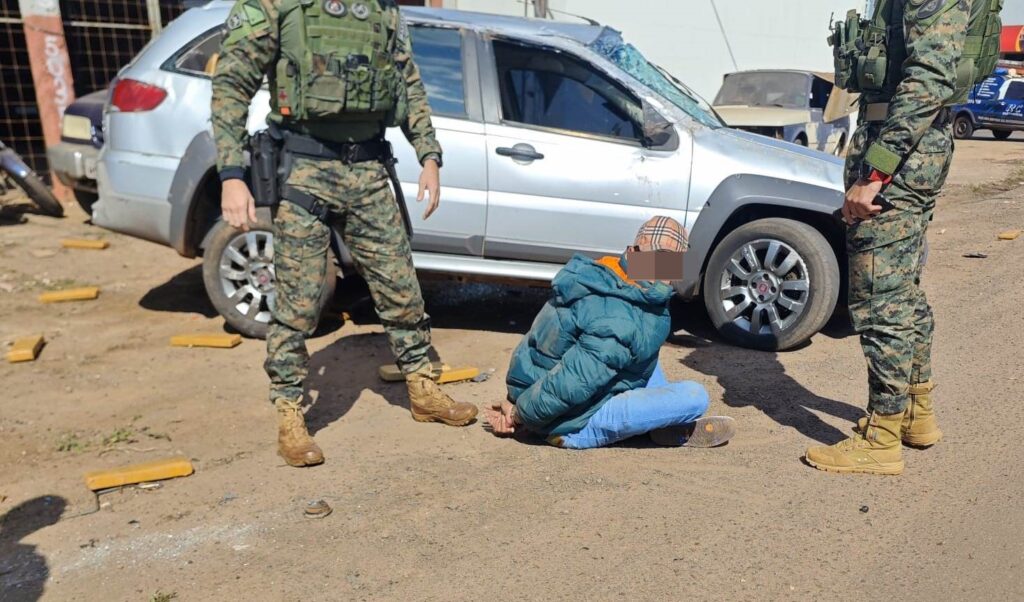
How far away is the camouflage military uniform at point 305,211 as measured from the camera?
331 centimetres

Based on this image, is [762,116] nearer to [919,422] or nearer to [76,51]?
[919,422]

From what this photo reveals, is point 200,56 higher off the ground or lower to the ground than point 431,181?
higher

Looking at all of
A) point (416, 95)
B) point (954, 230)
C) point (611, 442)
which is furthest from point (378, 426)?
point (954, 230)

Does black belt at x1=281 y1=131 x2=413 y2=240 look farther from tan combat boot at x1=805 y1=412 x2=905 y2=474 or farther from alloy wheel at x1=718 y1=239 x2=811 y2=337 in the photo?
alloy wheel at x1=718 y1=239 x2=811 y2=337

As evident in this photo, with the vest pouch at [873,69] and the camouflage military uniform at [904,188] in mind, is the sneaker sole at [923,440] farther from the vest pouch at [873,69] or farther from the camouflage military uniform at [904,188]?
the vest pouch at [873,69]

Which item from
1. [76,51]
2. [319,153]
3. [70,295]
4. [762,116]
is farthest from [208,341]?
[762,116]

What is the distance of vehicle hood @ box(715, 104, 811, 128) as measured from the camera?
10500 mm

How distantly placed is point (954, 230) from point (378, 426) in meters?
6.03

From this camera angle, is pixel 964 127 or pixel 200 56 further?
pixel 964 127

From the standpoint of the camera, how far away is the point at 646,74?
17.2 ft

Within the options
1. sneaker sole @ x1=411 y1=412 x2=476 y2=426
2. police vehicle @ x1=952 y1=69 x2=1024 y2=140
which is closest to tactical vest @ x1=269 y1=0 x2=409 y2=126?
sneaker sole @ x1=411 y1=412 x2=476 y2=426

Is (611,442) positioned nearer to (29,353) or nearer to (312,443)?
(312,443)

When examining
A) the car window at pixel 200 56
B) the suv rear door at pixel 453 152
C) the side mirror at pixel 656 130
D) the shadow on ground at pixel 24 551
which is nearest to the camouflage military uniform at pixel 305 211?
the shadow on ground at pixel 24 551

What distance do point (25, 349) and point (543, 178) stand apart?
123 inches
